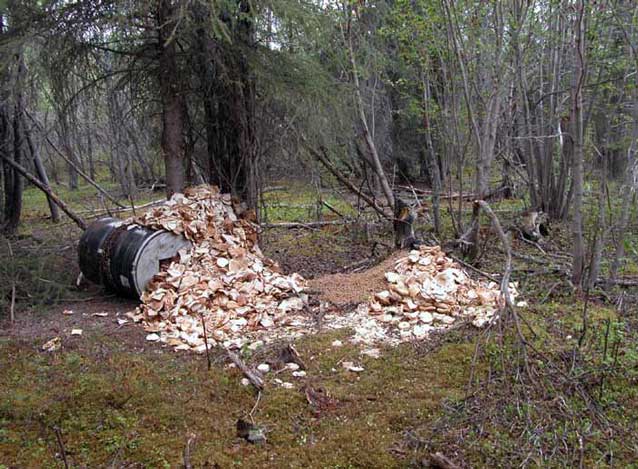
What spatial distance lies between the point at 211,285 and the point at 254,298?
408 millimetres

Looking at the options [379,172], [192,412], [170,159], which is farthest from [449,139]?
[192,412]

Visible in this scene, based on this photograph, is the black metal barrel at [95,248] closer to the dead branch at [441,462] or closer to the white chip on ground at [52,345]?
the white chip on ground at [52,345]

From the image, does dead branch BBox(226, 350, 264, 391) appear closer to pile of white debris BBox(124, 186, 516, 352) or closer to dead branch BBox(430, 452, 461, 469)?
pile of white debris BBox(124, 186, 516, 352)

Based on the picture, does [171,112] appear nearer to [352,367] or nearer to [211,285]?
[211,285]

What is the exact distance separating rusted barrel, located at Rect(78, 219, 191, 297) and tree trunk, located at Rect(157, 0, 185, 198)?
972 mm

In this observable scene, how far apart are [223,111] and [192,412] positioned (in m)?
4.00

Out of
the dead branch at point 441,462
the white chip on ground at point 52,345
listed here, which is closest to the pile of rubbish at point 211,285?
the white chip on ground at point 52,345

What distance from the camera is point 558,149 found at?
1038 centimetres

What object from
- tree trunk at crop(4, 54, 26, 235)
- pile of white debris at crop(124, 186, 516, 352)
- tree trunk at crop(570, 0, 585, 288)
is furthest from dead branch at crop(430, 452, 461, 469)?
tree trunk at crop(4, 54, 26, 235)

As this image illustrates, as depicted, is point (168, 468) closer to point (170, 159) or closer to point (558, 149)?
point (170, 159)

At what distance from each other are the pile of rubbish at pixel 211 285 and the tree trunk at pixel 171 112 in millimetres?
525

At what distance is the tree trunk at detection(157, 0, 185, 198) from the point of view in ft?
19.4

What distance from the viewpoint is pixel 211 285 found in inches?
198

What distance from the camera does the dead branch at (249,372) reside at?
11.8ft
